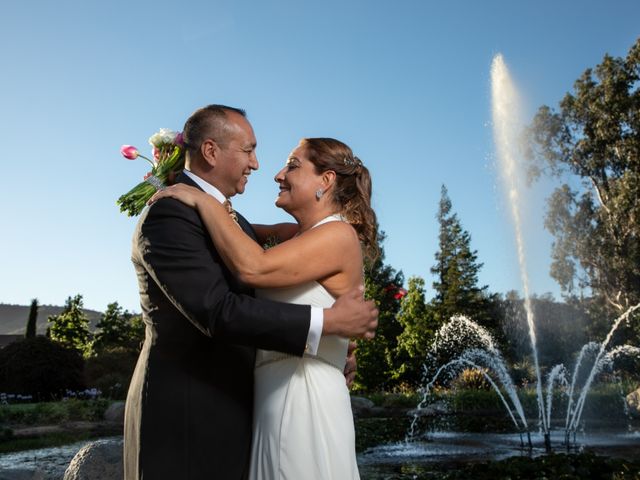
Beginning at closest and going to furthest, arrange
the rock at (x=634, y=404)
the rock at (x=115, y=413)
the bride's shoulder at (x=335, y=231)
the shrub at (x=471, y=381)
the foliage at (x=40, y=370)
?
1. the bride's shoulder at (x=335, y=231)
2. the rock at (x=115, y=413)
3. the rock at (x=634, y=404)
4. the foliage at (x=40, y=370)
5. the shrub at (x=471, y=381)

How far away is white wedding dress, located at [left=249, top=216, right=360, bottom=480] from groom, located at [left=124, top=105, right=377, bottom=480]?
81mm

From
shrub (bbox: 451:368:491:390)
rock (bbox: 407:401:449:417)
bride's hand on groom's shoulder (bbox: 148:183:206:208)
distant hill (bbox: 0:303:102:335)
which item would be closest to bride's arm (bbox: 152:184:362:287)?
bride's hand on groom's shoulder (bbox: 148:183:206:208)

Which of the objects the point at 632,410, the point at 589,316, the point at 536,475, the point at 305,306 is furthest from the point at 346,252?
the point at 589,316

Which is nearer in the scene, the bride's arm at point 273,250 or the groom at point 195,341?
the groom at point 195,341

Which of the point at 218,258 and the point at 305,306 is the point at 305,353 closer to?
the point at 305,306

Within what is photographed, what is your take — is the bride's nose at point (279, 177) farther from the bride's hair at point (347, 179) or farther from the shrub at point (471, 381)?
the shrub at point (471, 381)

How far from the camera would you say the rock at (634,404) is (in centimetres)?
1823

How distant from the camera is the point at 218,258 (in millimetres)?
2578

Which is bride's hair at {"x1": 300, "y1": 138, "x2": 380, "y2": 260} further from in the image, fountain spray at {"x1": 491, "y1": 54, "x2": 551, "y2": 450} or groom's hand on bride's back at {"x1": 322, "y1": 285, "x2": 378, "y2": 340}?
fountain spray at {"x1": 491, "y1": 54, "x2": 551, "y2": 450}

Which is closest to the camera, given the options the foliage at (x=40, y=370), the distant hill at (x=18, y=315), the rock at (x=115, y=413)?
the rock at (x=115, y=413)

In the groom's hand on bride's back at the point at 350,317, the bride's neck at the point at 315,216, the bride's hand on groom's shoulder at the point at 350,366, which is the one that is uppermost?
the bride's neck at the point at 315,216

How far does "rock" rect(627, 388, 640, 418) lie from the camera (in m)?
18.2

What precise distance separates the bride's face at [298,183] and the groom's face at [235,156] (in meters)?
0.22

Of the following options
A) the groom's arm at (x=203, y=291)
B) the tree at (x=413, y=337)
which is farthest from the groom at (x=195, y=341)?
the tree at (x=413, y=337)
